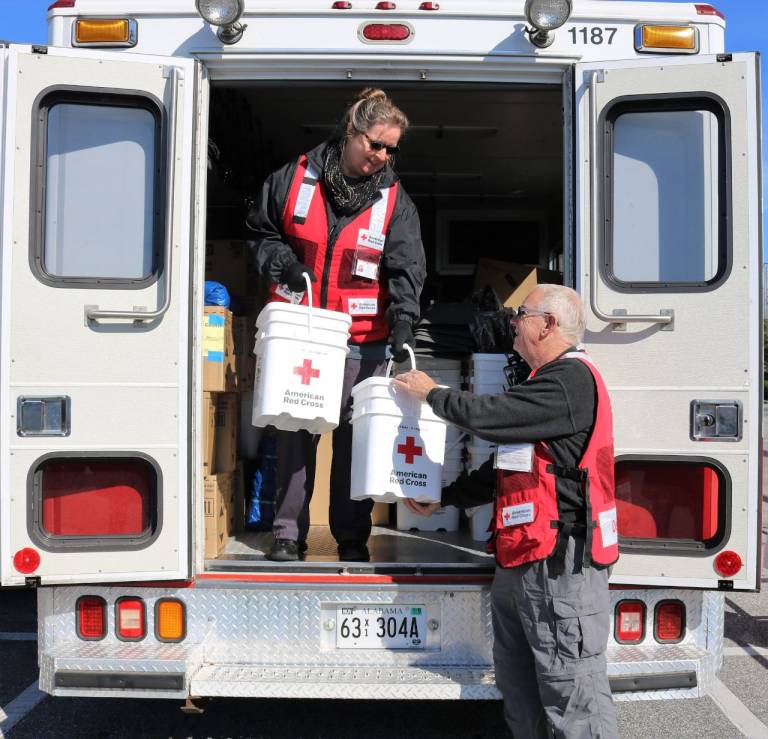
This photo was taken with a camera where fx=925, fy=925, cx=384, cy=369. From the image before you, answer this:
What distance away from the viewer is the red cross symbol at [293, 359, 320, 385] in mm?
3475

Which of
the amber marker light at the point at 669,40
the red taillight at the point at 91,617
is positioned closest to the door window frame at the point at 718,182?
the amber marker light at the point at 669,40

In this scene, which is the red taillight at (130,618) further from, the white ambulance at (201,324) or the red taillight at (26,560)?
the red taillight at (26,560)

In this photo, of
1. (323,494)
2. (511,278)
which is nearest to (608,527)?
(323,494)

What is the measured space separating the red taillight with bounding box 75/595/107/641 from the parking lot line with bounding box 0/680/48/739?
2.39 feet

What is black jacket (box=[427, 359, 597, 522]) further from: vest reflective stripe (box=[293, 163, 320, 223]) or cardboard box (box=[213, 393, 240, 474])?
cardboard box (box=[213, 393, 240, 474])

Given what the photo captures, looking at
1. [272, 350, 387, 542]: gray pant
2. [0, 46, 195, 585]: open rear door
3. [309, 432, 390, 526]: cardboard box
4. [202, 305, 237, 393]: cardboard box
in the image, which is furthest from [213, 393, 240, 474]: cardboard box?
[0, 46, 195, 585]: open rear door

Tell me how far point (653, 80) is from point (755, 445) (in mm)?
1346

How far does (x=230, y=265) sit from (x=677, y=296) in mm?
2780

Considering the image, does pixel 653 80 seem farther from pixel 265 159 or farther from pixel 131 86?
pixel 265 159

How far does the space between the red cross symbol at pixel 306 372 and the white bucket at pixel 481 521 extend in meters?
1.30

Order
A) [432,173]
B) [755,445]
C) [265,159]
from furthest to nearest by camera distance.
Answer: [432,173]
[265,159]
[755,445]

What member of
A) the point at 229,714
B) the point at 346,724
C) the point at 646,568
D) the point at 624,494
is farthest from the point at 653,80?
the point at 229,714

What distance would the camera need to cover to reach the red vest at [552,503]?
2.77m

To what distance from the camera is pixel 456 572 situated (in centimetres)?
351
